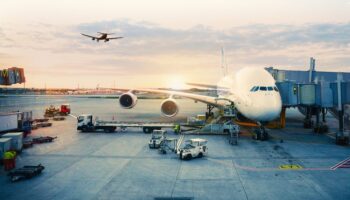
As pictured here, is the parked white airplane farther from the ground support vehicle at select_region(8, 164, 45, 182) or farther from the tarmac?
A: the ground support vehicle at select_region(8, 164, 45, 182)

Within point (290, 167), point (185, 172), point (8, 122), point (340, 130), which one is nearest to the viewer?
point (185, 172)

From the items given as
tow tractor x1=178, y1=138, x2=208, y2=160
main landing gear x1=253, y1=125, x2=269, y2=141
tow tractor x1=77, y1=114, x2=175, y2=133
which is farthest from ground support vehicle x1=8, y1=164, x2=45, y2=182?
main landing gear x1=253, y1=125, x2=269, y2=141

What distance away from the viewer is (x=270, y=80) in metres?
24.7

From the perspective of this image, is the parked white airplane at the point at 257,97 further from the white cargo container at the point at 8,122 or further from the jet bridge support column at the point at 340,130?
the white cargo container at the point at 8,122

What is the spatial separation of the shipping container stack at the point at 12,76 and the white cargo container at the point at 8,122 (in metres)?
3.57

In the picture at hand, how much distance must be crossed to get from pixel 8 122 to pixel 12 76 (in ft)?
15.6

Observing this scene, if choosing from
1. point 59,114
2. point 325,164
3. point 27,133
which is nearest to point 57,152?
point 27,133

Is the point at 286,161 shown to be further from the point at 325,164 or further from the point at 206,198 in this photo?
the point at 206,198

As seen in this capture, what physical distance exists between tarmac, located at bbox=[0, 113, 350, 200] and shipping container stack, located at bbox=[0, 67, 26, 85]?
594 centimetres

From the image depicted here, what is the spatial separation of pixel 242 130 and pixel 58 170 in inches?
783

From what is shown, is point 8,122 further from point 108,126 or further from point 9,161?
point 9,161

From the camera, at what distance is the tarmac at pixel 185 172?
12336 millimetres

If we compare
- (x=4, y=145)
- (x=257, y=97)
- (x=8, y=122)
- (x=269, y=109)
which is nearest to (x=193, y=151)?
(x=269, y=109)

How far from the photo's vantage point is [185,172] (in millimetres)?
15359
